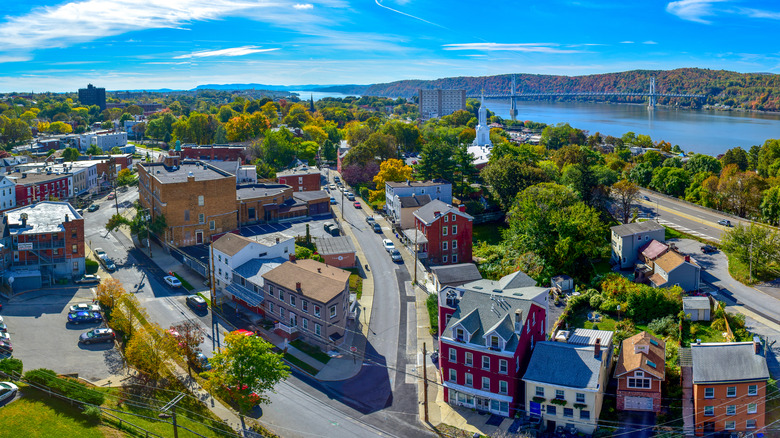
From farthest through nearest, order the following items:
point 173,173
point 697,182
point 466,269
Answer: point 697,182 < point 173,173 < point 466,269

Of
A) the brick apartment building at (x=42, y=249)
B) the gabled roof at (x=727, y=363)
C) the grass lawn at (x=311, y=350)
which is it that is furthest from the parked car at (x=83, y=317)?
the gabled roof at (x=727, y=363)

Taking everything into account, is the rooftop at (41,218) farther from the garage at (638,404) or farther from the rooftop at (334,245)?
the garage at (638,404)

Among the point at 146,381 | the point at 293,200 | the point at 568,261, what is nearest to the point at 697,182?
the point at 568,261

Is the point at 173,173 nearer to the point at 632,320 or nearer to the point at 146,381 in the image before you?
the point at 146,381

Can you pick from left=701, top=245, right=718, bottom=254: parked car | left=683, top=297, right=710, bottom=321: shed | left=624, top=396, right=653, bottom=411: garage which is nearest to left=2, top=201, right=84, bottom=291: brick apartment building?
left=624, top=396, right=653, bottom=411: garage

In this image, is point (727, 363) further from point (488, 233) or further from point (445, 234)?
point (488, 233)
